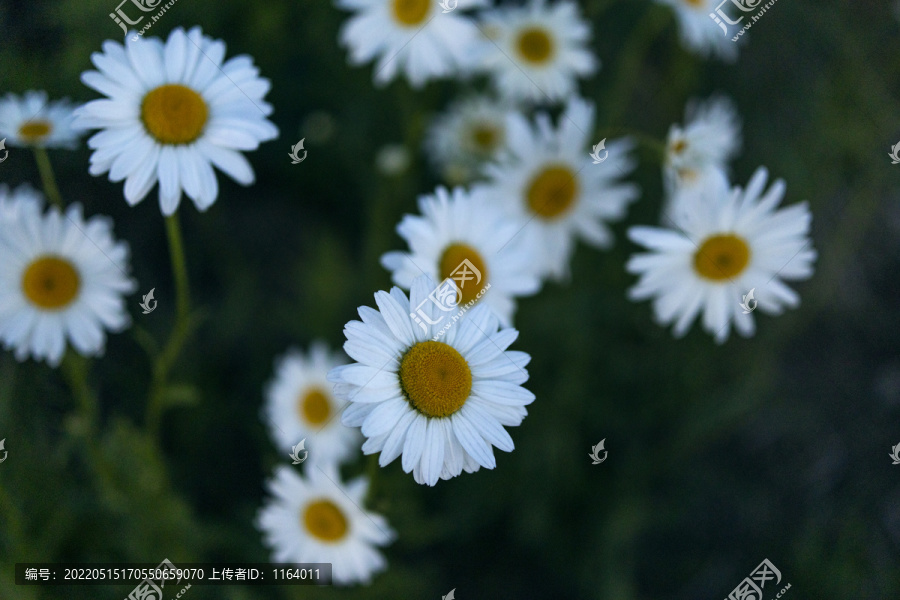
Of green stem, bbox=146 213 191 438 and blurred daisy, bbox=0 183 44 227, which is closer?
green stem, bbox=146 213 191 438

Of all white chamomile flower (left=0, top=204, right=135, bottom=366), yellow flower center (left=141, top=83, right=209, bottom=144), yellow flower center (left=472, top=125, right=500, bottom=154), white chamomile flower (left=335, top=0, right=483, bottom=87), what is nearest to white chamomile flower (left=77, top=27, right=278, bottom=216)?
yellow flower center (left=141, top=83, right=209, bottom=144)

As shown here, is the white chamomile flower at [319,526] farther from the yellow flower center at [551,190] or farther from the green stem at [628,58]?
the green stem at [628,58]

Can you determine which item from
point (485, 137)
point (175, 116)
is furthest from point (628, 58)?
point (175, 116)

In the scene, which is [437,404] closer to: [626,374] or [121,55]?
[121,55]

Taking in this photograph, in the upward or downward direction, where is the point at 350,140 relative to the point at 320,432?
upward

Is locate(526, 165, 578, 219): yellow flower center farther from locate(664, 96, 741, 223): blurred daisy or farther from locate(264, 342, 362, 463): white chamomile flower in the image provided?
locate(264, 342, 362, 463): white chamomile flower

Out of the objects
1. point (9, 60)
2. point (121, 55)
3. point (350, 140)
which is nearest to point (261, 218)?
point (350, 140)

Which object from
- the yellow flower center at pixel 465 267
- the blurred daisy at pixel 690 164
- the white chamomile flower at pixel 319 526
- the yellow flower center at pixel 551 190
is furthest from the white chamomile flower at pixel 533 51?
the white chamomile flower at pixel 319 526

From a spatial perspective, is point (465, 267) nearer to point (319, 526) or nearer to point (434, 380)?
point (434, 380)
